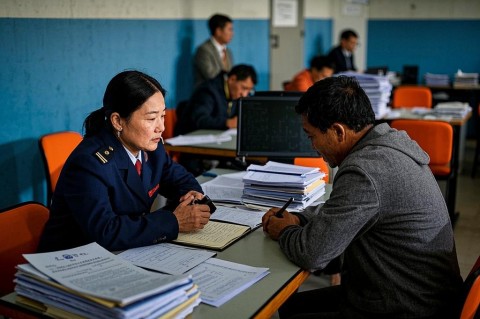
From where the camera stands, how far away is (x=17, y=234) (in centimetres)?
193

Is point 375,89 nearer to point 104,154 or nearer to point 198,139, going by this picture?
point 198,139

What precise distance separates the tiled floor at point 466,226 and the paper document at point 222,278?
138 centimetres

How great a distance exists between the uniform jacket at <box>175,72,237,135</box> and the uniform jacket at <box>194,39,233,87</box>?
1.45 metres

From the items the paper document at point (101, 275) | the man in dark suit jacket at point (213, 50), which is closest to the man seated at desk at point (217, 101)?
the man in dark suit jacket at point (213, 50)

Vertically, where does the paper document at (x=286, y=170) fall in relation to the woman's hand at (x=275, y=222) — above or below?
above

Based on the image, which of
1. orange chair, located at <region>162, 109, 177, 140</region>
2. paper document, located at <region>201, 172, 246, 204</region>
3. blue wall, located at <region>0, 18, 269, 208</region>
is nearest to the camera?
paper document, located at <region>201, 172, 246, 204</region>

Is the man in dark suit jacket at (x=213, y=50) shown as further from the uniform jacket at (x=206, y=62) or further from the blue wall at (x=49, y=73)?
the blue wall at (x=49, y=73)

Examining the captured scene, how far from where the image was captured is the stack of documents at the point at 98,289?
49.1 inches

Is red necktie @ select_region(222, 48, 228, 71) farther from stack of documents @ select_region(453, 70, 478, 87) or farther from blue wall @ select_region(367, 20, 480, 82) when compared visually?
blue wall @ select_region(367, 20, 480, 82)

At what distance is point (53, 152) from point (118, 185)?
168 cm

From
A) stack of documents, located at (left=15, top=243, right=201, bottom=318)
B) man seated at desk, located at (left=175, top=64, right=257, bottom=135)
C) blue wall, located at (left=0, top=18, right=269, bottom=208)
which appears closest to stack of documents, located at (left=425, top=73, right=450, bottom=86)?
blue wall, located at (left=0, top=18, right=269, bottom=208)

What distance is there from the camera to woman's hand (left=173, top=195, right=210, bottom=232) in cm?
198

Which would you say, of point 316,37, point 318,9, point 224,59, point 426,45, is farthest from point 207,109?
point 426,45

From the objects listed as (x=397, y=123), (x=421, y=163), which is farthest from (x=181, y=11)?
(x=421, y=163)
